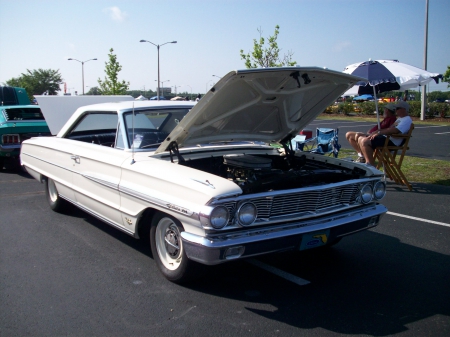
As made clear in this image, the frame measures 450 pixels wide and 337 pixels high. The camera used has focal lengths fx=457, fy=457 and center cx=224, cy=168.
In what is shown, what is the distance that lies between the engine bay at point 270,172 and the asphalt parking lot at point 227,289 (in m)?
0.86

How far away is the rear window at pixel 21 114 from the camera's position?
9.81 m

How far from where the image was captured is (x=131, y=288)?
3924 mm

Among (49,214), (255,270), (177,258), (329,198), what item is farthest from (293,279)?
(49,214)

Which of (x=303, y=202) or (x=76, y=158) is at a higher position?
(x=76, y=158)

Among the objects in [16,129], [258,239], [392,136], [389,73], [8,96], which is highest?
[389,73]

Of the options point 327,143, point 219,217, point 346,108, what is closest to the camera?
point 219,217

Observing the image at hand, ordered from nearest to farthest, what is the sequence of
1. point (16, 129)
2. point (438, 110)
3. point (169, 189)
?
point (169, 189) → point (16, 129) → point (438, 110)

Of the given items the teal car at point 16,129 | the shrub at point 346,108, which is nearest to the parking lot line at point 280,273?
the teal car at point 16,129

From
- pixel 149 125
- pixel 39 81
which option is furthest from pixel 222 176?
pixel 39 81

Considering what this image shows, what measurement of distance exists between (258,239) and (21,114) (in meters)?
8.25

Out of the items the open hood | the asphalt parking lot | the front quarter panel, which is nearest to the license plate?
the asphalt parking lot

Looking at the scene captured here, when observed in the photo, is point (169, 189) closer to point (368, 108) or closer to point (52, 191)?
point (52, 191)

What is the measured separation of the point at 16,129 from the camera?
9.51 metres

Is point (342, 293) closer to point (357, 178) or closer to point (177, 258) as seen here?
point (357, 178)
